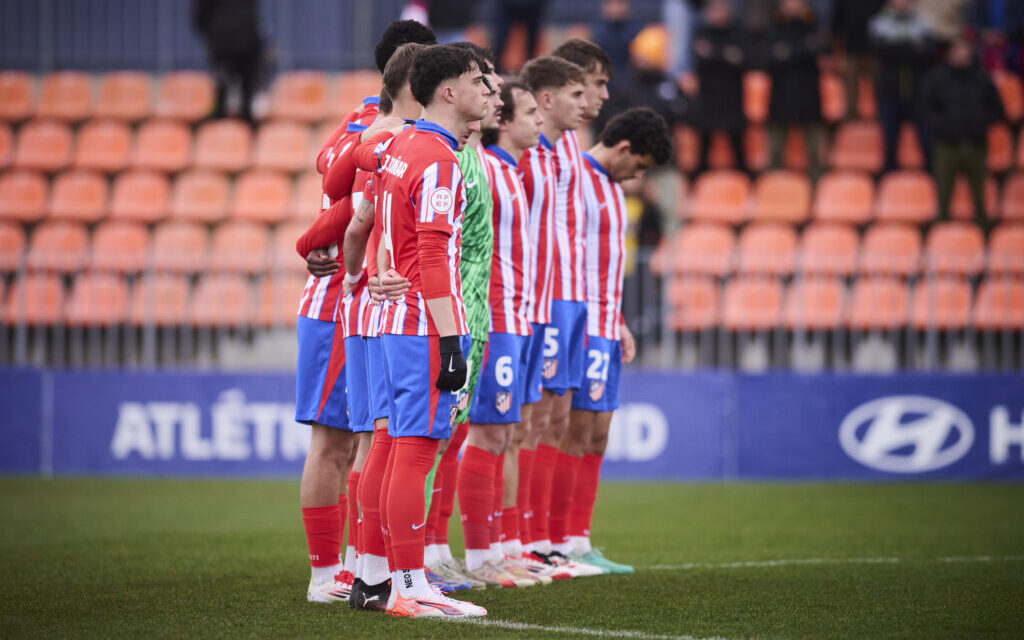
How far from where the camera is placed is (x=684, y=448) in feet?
39.8

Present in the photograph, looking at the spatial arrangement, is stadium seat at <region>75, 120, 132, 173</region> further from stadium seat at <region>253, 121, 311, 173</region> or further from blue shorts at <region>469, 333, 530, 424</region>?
blue shorts at <region>469, 333, 530, 424</region>

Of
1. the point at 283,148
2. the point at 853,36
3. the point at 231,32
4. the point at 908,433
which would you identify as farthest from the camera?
the point at 283,148

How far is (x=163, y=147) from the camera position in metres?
15.8

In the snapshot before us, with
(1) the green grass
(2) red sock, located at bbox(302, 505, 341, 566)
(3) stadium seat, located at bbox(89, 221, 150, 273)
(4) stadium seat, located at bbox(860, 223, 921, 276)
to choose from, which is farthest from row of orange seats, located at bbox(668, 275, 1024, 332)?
(2) red sock, located at bbox(302, 505, 341, 566)

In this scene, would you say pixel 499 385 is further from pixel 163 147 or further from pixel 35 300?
pixel 163 147

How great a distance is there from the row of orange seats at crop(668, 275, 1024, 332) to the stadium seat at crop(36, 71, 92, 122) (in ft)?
29.1

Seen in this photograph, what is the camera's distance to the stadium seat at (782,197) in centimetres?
1438

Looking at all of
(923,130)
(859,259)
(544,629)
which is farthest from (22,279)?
(923,130)

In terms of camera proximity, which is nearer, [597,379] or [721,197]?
[597,379]

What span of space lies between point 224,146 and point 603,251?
9.82 meters

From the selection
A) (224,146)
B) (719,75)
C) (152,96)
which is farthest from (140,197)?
(719,75)

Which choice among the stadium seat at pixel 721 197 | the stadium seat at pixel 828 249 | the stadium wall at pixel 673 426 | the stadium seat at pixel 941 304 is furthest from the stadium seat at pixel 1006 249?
the stadium seat at pixel 721 197

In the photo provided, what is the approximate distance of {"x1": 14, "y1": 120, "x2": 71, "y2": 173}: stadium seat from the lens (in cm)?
1574

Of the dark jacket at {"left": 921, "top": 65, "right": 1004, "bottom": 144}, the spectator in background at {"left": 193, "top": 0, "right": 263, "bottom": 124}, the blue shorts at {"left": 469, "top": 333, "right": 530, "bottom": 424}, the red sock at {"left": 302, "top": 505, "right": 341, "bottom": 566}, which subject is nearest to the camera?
the red sock at {"left": 302, "top": 505, "right": 341, "bottom": 566}
